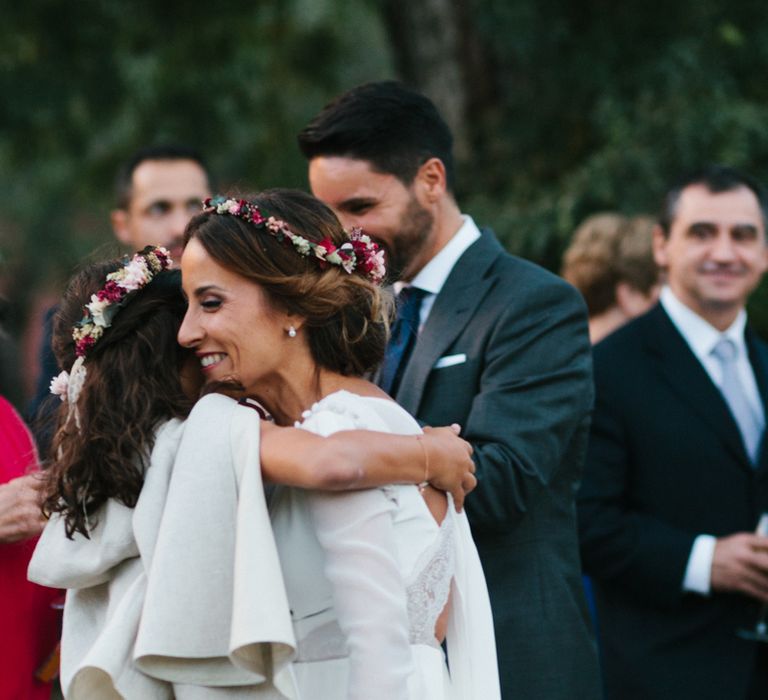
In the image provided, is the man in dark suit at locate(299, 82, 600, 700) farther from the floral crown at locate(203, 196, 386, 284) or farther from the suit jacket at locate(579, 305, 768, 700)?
the suit jacket at locate(579, 305, 768, 700)

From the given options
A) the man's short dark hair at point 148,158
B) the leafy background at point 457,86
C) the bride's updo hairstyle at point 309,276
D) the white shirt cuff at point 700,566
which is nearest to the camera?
the bride's updo hairstyle at point 309,276

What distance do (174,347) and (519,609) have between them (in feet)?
4.34

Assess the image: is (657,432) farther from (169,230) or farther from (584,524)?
(169,230)

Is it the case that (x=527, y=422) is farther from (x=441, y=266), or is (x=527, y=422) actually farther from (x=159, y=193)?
(x=159, y=193)

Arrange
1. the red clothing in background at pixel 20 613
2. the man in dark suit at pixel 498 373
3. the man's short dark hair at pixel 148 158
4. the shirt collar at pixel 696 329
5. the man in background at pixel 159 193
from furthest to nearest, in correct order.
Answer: the man's short dark hair at pixel 148 158
the man in background at pixel 159 193
the shirt collar at pixel 696 329
the man in dark suit at pixel 498 373
the red clothing in background at pixel 20 613

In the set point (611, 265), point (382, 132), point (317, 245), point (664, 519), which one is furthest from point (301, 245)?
point (611, 265)

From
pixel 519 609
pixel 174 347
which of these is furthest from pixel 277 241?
pixel 519 609

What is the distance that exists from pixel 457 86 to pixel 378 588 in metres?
6.67

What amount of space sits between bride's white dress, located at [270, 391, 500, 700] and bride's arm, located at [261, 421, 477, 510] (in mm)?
52

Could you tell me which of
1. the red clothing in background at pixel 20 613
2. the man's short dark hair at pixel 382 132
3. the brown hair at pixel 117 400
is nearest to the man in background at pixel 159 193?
the man's short dark hair at pixel 382 132

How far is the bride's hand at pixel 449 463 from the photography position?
299 cm

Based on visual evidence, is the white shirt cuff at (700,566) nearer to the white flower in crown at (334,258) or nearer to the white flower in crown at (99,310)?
the white flower in crown at (334,258)

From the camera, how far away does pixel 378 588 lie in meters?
2.73

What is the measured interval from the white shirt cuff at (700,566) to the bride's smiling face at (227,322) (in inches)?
90.2
